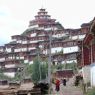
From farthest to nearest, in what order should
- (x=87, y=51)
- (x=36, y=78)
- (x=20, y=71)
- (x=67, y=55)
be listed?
1. (x=20, y=71)
2. (x=67, y=55)
3. (x=36, y=78)
4. (x=87, y=51)

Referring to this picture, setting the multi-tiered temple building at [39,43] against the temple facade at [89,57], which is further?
the multi-tiered temple building at [39,43]

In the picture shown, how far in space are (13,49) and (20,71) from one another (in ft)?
33.6

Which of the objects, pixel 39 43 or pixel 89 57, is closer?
pixel 89 57

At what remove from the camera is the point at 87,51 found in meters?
32.1

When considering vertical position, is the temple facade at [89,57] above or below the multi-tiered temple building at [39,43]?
below

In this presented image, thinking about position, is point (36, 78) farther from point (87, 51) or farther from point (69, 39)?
point (87, 51)

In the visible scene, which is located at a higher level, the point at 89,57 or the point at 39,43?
the point at 39,43

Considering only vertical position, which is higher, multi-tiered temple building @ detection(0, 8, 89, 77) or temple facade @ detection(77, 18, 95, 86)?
multi-tiered temple building @ detection(0, 8, 89, 77)

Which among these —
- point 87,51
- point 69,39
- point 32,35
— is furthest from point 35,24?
point 87,51

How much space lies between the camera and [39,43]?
310ft

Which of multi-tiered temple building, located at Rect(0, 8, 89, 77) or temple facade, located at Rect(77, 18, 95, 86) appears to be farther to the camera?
multi-tiered temple building, located at Rect(0, 8, 89, 77)

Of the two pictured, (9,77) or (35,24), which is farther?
(35,24)

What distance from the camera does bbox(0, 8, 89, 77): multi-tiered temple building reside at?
83.1 metres

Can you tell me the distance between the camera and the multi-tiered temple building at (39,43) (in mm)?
83125
